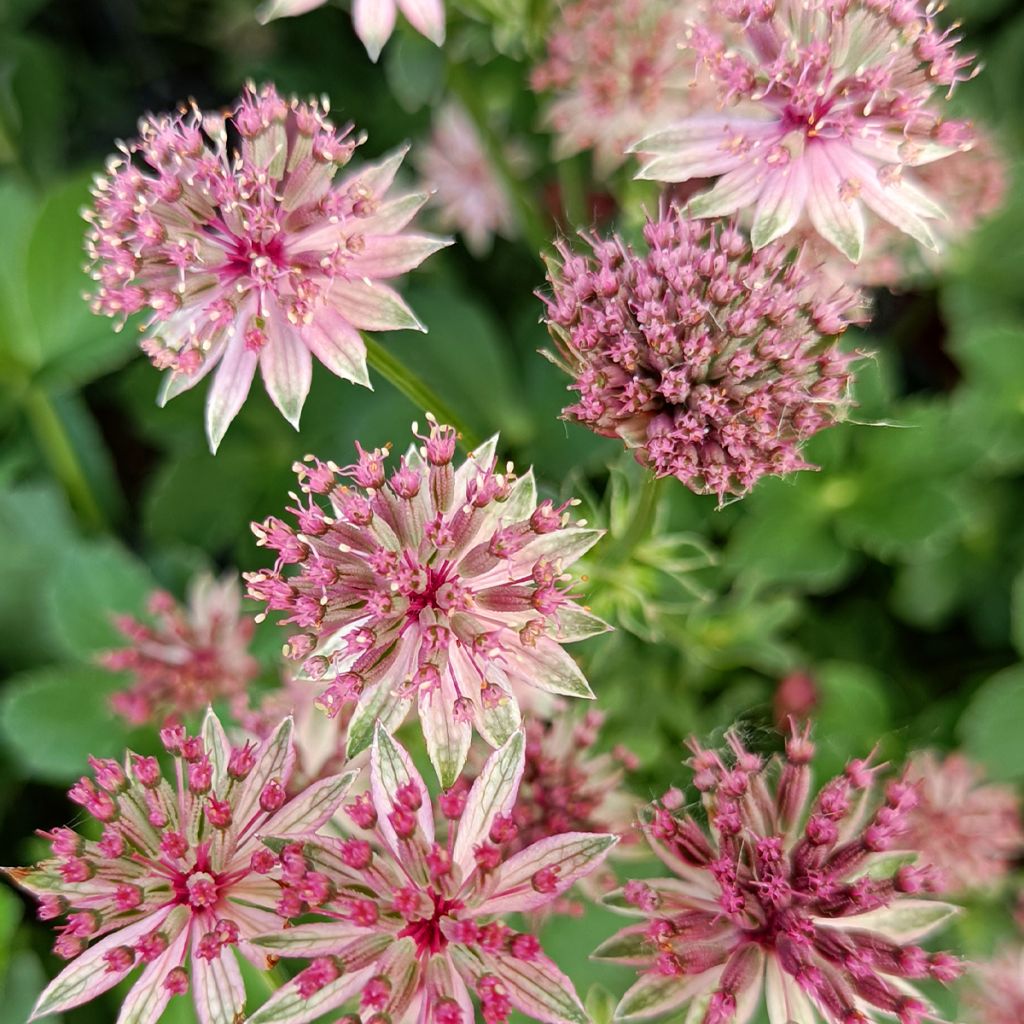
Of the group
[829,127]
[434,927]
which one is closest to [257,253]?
[829,127]

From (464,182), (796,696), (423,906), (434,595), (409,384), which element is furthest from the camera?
(464,182)

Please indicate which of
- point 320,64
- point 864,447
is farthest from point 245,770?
point 320,64

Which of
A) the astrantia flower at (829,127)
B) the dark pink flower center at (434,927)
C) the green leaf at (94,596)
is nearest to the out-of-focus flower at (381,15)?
the astrantia flower at (829,127)

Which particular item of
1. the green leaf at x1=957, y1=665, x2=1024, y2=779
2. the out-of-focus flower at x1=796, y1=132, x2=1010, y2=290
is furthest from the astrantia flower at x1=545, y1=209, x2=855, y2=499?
the green leaf at x1=957, y1=665, x2=1024, y2=779

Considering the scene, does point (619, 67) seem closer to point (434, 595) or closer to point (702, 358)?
point (702, 358)

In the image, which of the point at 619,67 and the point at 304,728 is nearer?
the point at 304,728

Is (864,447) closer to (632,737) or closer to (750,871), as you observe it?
(632,737)
